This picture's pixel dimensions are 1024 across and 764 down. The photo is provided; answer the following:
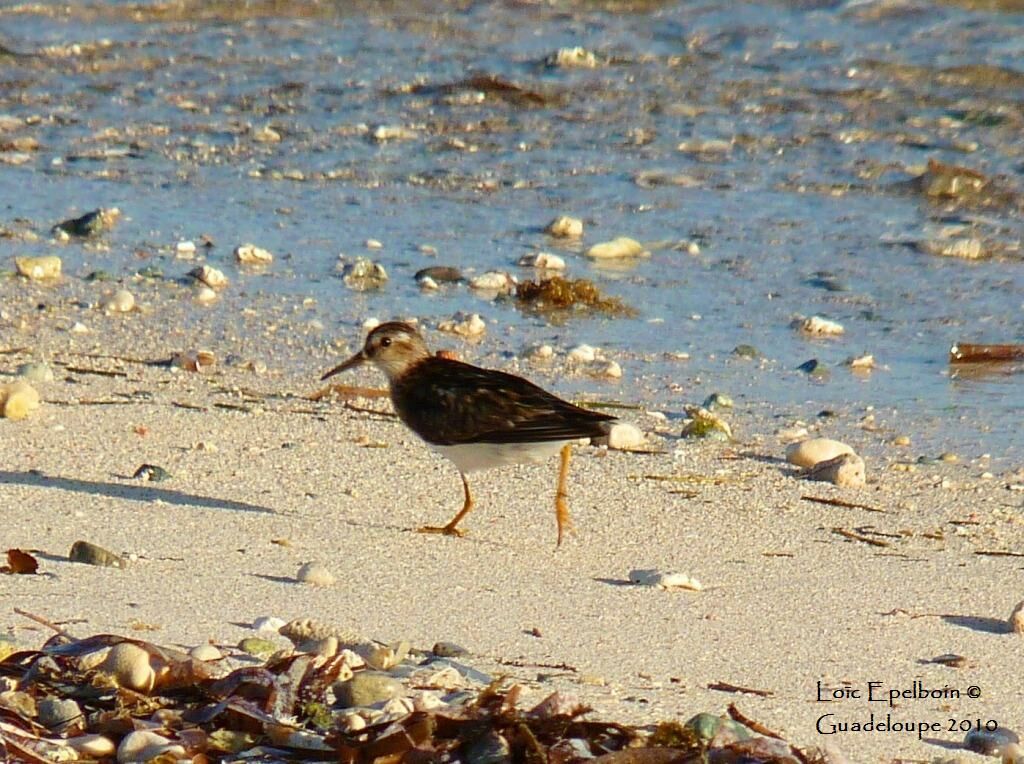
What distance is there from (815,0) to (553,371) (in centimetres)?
796

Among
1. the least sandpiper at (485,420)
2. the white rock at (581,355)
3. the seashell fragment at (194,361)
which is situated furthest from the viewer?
the white rock at (581,355)

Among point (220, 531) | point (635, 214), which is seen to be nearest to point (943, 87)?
point (635, 214)

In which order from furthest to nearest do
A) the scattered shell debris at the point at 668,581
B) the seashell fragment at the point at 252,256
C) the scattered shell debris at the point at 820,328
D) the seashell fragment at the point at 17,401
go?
the seashell fragment at the point at 252,256 → the scattered shell debris at the point at 820,328 → the seashell fragment at the point at 17,401 → the scattered shell debris at the point at 668,581

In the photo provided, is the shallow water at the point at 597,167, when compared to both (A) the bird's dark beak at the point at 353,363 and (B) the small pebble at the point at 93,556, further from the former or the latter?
(B) the small pebble at the point at 93,556

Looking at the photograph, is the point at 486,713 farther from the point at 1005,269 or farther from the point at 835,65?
the point at 835,65

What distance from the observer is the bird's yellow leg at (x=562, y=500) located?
16.5ft

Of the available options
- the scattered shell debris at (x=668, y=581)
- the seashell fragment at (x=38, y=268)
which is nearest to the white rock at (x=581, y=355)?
the seashell fragment at (x=38, y=268)

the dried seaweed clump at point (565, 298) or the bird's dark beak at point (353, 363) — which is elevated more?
the bird's dark beak at point (353, 363)

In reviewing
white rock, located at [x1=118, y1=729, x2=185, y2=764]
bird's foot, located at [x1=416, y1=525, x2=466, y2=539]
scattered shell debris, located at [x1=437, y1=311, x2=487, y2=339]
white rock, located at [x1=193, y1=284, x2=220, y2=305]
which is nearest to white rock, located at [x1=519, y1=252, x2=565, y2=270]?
scattered shell debris, located at [x1=437, y1=311, x2=487, y2=339]

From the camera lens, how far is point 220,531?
4.77 metres

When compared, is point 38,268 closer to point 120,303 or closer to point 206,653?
point 120,303

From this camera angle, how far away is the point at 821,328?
7605 mm

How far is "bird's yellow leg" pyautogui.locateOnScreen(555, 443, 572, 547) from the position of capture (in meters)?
5.03

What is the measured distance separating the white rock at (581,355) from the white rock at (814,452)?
133 centimetres
